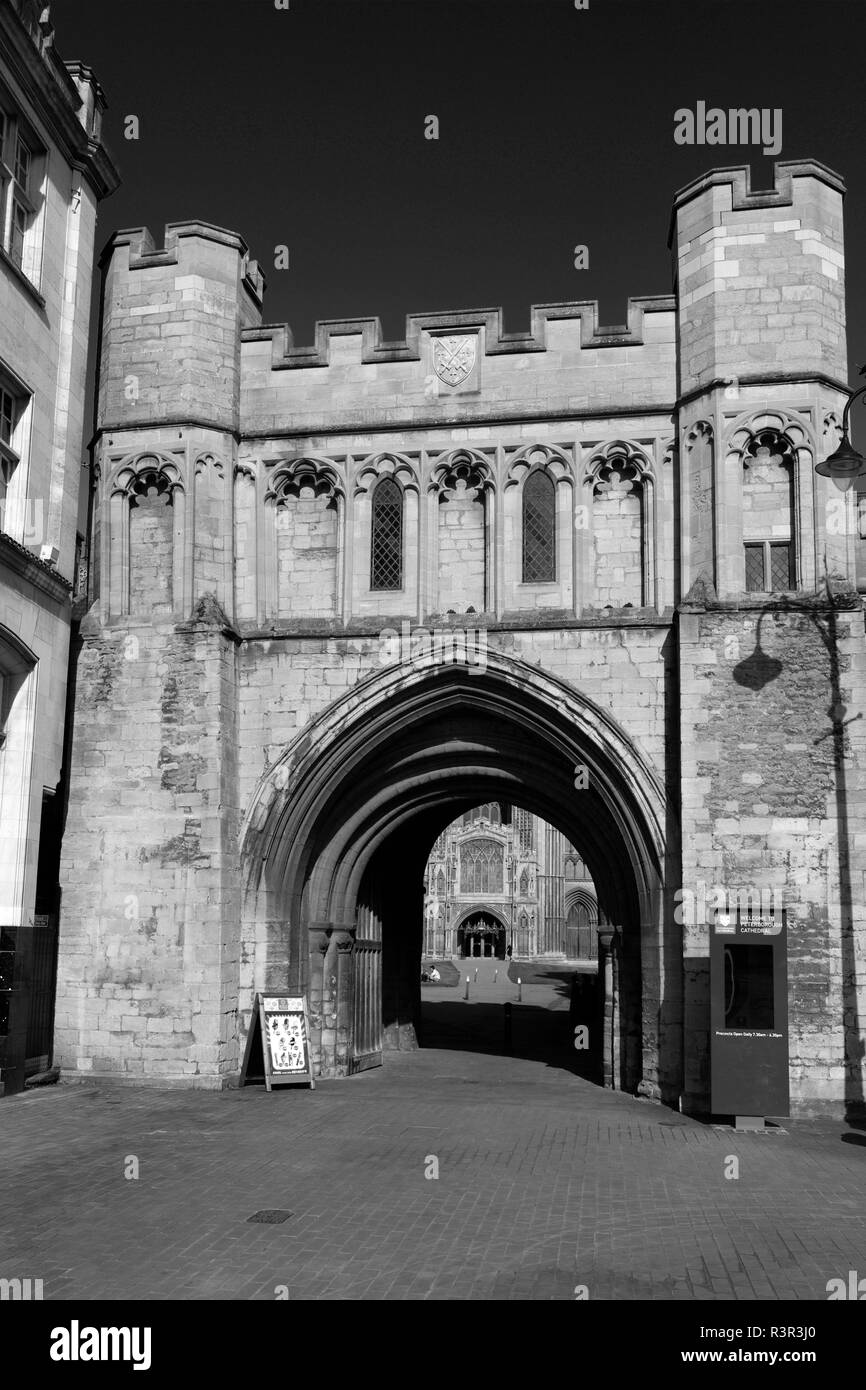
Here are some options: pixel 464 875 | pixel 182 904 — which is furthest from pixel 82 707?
pixel 464 875

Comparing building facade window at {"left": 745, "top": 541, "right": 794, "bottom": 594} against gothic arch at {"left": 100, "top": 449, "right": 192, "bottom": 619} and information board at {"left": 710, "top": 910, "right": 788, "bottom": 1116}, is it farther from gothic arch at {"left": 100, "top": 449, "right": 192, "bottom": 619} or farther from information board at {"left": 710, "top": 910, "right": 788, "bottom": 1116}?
gothic arch at {"left": 100, "top": 449, "right": 192, "bottom": 619}

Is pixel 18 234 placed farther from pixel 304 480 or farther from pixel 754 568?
pixel 754 568

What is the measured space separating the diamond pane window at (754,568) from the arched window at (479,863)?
57716 millimetres

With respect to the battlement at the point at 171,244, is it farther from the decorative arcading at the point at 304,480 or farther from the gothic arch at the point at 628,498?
the gothic arch at the point at 628,498

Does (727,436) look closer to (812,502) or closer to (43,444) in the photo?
(812,502)

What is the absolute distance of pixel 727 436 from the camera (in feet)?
51.8

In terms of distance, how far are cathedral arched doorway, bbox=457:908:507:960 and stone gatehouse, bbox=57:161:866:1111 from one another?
5504 cm

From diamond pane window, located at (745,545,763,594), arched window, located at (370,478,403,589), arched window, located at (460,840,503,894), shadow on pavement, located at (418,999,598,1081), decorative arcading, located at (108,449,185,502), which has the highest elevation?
decorative arcading, located at (108,449,185,502)

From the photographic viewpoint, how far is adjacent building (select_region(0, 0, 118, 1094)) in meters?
15.1

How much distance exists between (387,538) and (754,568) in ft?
16.1

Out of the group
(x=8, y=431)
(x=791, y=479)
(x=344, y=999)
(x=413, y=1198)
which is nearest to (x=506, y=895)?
(x=344, y=999)

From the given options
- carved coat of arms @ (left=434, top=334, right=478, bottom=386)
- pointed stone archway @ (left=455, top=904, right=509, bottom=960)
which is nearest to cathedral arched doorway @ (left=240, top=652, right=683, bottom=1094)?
carved coat of arms @ (left=434, top=334, right=478, bottom=386)

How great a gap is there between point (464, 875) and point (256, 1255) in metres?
65.1

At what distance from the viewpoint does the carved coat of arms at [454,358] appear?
674 inches
